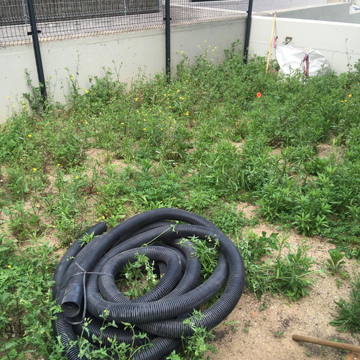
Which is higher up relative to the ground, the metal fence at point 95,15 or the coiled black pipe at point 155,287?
the metal fence at point 95,15

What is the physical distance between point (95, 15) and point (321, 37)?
4858 millimetres

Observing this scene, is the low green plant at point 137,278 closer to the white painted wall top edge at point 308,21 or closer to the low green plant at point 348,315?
the low green plant at point 348,315

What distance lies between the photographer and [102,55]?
681 centimetres

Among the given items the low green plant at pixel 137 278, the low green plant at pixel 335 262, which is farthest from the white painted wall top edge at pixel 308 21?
the low green plant at pixel 137 278

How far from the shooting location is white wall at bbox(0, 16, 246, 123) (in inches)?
228

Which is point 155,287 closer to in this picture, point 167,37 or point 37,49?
point 37,49

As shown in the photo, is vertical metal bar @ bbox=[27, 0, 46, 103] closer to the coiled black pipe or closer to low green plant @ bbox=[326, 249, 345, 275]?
the coiled black pipe

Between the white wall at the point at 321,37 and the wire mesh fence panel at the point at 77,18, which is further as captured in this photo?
the white wall at the point at 321,37

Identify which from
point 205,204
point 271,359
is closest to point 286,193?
point 205,204

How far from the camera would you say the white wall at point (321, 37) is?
26.1 feet

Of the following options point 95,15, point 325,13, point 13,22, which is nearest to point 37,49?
point 13,22

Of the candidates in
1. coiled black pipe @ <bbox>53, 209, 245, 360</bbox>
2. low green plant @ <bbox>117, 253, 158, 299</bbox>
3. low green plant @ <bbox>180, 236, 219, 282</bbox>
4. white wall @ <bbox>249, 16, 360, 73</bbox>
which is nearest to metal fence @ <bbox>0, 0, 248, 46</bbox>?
white wall @ <bbox>249, 16, 360, 73</bbox>

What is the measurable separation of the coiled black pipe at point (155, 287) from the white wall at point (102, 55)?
3.42 meters

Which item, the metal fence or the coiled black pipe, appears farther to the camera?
the metal fence
